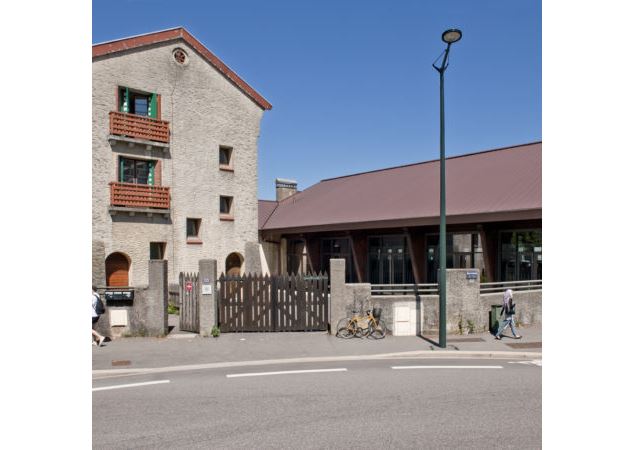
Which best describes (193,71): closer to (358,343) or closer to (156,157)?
(156,157)

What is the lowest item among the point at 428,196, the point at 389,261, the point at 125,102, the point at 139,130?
the point at 389,261

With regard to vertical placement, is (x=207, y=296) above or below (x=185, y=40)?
below

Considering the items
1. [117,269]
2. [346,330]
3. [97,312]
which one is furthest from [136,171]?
[346,330]

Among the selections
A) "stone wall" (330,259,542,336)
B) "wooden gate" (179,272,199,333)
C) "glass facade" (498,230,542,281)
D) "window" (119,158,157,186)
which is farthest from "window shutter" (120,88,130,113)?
"glass facade" (498,230,542,281)

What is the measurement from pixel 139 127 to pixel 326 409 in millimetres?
17687

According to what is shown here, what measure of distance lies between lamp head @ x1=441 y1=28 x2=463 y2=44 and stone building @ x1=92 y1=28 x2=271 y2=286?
14.8 metres

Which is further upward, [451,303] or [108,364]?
[451,303]

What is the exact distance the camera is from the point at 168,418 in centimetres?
712

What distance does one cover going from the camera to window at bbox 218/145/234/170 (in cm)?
2408

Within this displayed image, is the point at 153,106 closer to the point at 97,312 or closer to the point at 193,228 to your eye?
the point at 193,228

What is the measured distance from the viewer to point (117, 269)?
20.3 m

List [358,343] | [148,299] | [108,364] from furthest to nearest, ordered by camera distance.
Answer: [148,299]
[358,343]
[108,364]
